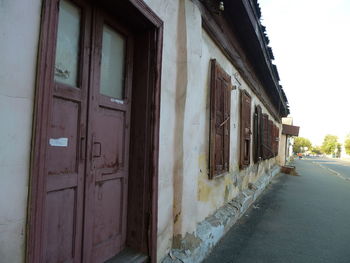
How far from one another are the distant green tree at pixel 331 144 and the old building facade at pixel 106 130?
106 m

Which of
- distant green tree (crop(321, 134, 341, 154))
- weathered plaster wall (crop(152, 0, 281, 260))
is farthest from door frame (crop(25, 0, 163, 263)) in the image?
distant green tree (crop(321, 134, 341, 154))

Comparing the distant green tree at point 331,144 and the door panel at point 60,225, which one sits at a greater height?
the distant green tree at point 331,144

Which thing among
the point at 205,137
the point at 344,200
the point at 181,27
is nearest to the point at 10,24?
the point at 181,27

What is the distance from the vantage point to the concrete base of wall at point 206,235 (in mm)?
2645

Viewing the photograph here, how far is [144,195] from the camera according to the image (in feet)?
7.45

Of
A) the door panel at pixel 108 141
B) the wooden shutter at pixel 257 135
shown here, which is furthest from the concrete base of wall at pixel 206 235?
the wooden shutter at pixel 257 135

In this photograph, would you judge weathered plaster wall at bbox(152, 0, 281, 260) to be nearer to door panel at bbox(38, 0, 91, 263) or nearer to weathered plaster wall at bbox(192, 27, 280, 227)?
weathered plaster wall at bbox(192, 27, 280, 227)

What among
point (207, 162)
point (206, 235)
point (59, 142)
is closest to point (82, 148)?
point (59, 142)

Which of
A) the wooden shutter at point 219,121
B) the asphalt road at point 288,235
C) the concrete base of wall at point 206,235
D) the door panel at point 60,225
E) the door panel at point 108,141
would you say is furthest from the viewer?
the wooden shutter at point 219,121

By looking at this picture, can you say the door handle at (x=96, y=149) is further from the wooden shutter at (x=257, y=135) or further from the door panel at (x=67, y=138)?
the wooden shutter at (x=257, y=135)

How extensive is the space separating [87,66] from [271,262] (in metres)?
2.94

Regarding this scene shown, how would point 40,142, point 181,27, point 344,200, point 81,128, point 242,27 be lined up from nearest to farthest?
point 40,142
point 81,128
point 181,27
point 242,27
point 344,200

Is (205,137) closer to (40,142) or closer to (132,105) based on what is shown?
(132,105)

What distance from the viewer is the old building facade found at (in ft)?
3.92
